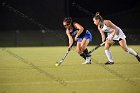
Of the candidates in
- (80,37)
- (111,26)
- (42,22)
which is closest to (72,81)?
(111,26)

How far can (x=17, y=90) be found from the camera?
729cm

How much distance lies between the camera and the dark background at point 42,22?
971 inches

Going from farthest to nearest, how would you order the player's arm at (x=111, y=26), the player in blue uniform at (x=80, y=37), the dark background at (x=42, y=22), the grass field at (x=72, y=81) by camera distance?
the dark background at (x=42, y=22)
the player in blue uniform at (x=80, y=37)
the player's arm at (x=111, y=26)
the grass field at (x=72, y=81)

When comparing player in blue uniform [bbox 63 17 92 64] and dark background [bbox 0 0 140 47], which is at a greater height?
dark background [bbox 0 0 140 47]

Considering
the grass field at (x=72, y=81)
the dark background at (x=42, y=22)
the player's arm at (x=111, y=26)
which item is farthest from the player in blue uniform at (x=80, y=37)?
the dark background at (x=42, y=22)

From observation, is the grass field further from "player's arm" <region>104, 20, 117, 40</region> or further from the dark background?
the dark background

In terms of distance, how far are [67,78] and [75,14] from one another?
18.3 meters

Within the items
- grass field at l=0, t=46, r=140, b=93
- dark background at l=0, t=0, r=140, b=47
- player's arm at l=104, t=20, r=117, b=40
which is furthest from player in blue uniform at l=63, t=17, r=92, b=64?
dark background at l=0, t=0, r=140, b=47

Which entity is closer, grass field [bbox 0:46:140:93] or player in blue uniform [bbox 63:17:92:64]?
grass field [bbox 0:46:140:93]

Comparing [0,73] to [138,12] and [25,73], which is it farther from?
[138,12]

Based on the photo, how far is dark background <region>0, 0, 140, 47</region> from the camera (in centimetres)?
2467

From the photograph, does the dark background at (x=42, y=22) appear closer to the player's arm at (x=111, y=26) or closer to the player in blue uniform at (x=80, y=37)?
the player in blue uniform at (x=80, y=37)

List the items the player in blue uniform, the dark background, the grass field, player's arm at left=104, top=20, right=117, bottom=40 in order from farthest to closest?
the dark background, the player in blue uniform, player's arm at left=104, top=20, right=117, bottom=40, the grass field

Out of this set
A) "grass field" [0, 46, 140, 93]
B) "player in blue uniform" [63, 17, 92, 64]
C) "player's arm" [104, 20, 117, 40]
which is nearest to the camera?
"grass field" [0, 46, 140, 93]
